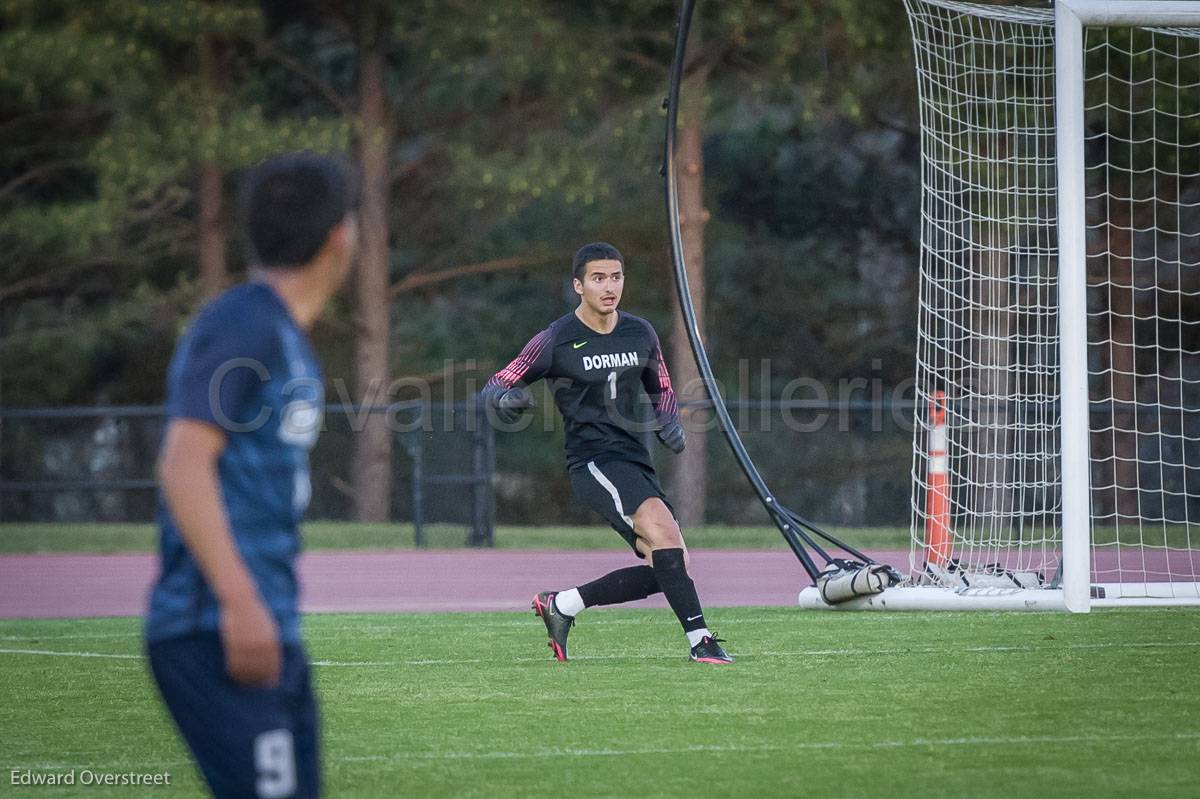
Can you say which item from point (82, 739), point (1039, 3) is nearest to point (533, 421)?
point (1039, 3)

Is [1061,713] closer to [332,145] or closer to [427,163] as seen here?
[332,145]

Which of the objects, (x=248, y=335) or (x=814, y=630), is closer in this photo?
A: (x=248, y=335)

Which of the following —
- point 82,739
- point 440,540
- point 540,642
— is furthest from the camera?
point 440,540

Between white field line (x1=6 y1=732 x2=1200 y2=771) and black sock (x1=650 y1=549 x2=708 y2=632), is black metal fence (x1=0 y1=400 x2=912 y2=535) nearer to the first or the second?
black sock (x1=650 y1=549 x2=708 y2=632)

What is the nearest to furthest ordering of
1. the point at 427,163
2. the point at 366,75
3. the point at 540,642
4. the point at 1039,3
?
the point at 540,642 < the point at 1039,3 < the point at 366,75 < the point at 427,163

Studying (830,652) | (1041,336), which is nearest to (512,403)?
(830,652)

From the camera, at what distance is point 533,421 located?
1121 inches

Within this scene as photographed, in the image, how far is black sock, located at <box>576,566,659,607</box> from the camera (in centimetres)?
848

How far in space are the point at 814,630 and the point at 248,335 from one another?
275 inches

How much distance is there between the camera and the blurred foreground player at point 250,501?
2.91 m

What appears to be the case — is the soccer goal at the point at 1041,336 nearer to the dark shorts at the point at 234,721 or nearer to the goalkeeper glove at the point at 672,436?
the goalkeeper glove at the point at 672,436

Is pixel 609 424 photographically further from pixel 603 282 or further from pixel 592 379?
pixel 603 282

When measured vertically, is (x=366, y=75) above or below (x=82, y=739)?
above

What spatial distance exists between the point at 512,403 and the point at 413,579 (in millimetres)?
7804
